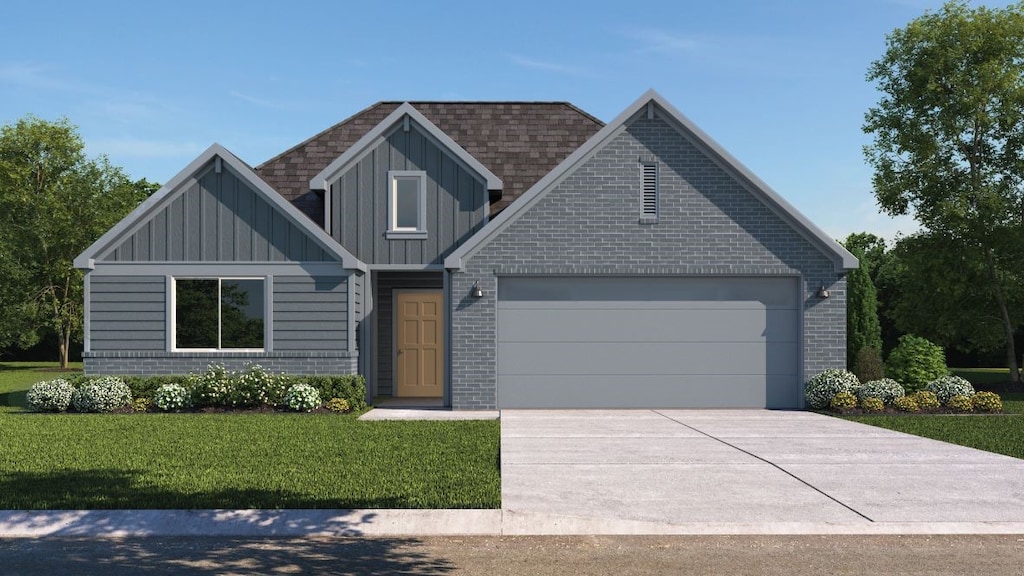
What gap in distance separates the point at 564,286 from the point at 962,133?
605 inches

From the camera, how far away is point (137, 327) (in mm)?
19766

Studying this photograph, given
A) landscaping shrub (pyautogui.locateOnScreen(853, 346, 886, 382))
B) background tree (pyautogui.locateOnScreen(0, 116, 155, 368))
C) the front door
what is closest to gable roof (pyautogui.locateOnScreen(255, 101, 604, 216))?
the front door

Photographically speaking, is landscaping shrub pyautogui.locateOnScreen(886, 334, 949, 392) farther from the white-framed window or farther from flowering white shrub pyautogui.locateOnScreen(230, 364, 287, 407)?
flowering white shrub pyautogui.locateOnScreen(230, 364, 287, 407)

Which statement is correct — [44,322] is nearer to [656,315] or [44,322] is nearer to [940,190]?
[656,315]

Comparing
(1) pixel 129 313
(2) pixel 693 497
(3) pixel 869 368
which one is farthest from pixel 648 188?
(2) pixel 693 497

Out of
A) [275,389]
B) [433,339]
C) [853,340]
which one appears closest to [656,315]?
[433,339]

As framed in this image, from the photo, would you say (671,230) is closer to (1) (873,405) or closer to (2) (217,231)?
(1) (873,405)

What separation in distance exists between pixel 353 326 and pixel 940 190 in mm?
18289

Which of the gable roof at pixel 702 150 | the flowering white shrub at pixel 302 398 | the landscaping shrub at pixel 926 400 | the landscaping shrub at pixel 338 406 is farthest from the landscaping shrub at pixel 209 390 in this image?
the landscaping shrub at pixel 926 400

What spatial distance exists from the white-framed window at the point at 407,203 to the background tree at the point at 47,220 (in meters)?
25.9

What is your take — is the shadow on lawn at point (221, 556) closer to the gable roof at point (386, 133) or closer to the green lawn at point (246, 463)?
the green lawn at point (246, 463)

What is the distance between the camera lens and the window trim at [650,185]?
19.6 metres

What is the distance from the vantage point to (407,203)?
20922mm

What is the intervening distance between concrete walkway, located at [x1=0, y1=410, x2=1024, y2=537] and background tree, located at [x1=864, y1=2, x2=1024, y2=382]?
15987mm
